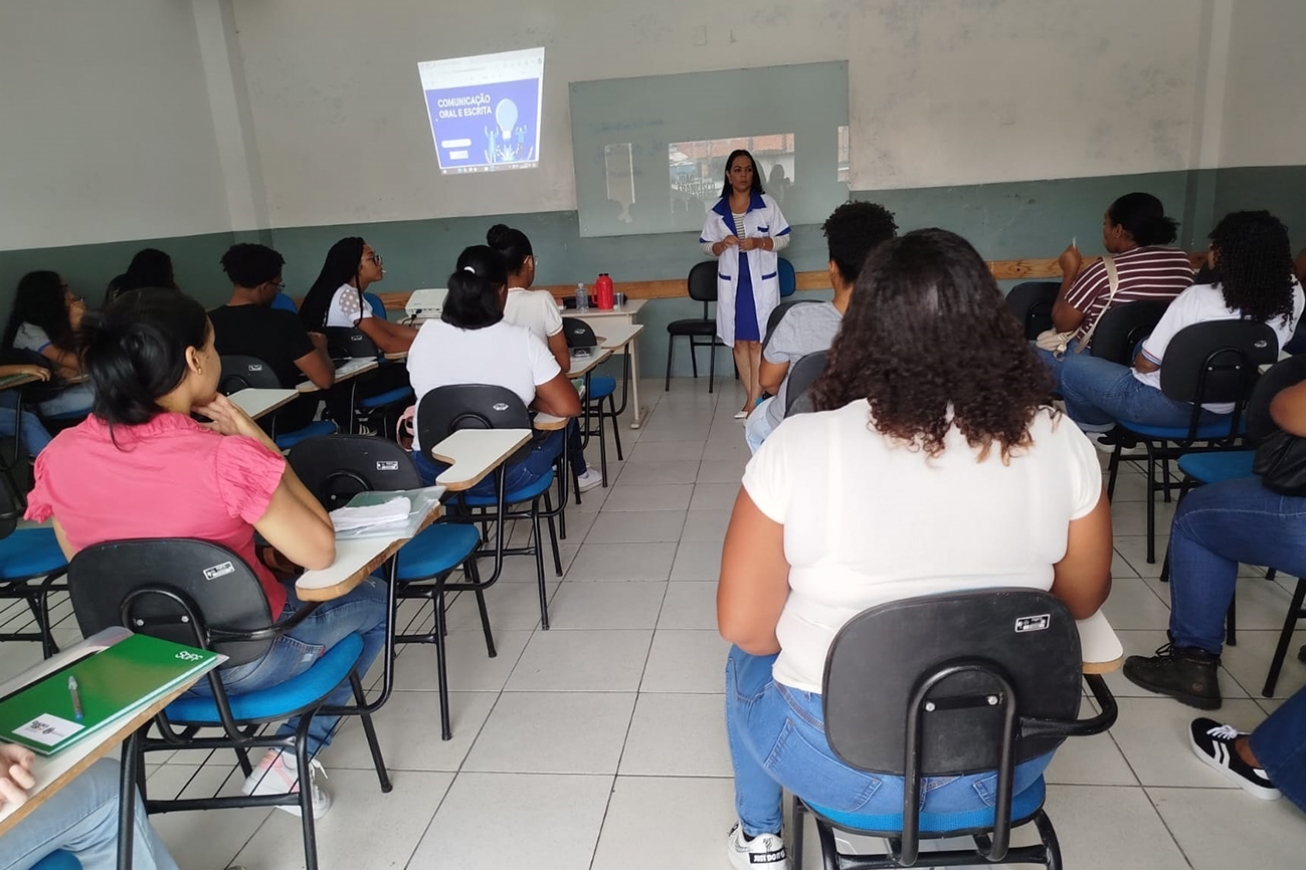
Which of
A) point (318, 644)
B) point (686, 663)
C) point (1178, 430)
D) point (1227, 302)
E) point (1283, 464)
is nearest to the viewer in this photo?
point (318, 644)

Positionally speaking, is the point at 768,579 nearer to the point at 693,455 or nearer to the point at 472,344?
the point at 472,344

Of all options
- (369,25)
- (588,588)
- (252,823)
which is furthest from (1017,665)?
(369,25)

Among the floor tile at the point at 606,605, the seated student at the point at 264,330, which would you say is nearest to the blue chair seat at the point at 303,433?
the seated student at the point at 264,330

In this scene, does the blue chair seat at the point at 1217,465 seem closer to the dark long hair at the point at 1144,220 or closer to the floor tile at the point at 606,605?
the dark long hair at the point at 1144,220

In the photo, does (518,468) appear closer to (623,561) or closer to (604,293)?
(623,561)

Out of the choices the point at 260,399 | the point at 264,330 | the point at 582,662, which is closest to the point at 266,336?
the point at 264,330

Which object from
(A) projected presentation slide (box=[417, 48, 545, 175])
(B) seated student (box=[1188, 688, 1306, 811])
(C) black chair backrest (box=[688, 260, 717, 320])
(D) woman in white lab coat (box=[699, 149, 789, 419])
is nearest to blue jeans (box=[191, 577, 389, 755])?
(B) seated student (box=[1188, 688, 1306, 811])

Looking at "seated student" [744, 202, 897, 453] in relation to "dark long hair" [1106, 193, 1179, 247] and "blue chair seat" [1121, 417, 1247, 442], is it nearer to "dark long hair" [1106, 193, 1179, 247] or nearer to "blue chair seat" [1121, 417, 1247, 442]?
"blue chair seat" [1121, 417, 1247, 442]

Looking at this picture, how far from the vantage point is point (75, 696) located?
118cm

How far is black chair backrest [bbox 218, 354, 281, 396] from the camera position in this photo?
135 inches

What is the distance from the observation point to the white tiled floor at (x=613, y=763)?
5.88 ft

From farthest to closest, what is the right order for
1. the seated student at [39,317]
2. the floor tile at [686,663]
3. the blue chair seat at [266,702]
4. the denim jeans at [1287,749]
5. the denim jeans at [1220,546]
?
the seated student at [39,317] → the floor tile at [686,663] → the denim jeans at [1220,546] → the denim jeans at [1287,749] → the blue chair seat at [266,702]

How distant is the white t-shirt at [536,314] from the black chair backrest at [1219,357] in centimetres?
221

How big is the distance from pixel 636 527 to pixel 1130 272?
2.21m
